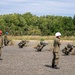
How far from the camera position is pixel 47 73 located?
1623 centimetres

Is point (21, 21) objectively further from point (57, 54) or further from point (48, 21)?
point (57, 54)

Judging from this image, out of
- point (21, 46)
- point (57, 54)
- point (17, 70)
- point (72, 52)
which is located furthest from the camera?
point (21, 46)

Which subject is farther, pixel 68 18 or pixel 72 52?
pixel 68 18

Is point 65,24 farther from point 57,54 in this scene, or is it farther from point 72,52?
point 57,54

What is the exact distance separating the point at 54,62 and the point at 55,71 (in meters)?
1.25

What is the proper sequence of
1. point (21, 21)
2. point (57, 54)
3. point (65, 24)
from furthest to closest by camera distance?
point (21, 21) < point (65, 24) < point (57, 54)

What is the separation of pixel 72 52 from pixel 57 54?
361 inches

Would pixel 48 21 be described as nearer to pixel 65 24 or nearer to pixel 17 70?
pixel 65 24

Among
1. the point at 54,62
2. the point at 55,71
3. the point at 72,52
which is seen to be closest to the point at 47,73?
the point at 55,71

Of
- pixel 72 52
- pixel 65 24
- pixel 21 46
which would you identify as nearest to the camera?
pixel 72 52

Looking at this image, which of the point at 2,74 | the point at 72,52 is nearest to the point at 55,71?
the point at 2,74

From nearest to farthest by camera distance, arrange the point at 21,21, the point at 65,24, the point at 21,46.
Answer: the point at 21,46
the point at 65,24
the point at 21,21

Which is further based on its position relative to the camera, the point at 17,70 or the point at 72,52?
the point at 72,52

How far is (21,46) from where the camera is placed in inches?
1334
